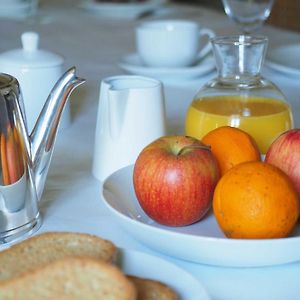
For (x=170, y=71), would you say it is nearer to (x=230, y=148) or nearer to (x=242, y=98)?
(x=242, y=98)

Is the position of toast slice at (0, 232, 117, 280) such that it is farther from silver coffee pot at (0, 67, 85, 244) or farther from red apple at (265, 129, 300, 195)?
red apple at (265, 129, 300, 195)

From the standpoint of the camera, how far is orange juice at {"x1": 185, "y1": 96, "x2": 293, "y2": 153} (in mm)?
820

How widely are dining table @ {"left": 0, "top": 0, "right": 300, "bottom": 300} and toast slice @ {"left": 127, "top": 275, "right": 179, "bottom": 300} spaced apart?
0.07ft

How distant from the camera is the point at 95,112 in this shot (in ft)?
3.68

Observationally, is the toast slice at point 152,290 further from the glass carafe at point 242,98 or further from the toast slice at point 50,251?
the glass carafe at point 242,98

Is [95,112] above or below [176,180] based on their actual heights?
below

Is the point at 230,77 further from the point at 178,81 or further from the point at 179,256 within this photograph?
the point at 178,81

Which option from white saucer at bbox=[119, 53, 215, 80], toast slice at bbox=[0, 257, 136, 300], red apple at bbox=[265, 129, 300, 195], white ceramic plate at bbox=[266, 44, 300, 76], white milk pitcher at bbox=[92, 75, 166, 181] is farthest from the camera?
white ceramic plate at bbox=[266, 44, 300, 76]

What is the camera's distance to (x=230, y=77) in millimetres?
843

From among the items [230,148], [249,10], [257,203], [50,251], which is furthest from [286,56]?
[50,251]

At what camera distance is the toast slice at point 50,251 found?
51 cm

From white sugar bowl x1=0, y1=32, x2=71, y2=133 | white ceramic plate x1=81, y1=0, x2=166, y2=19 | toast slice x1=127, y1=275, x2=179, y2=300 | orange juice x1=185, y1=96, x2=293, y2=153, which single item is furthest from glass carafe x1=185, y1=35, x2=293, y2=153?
white ceramic plate x1=81, y1=0, x2=166, y2=19

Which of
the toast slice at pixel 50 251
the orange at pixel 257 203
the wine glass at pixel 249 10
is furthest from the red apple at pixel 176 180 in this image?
the wine glass at pixel 249 10

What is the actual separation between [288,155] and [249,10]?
854 millimetres
